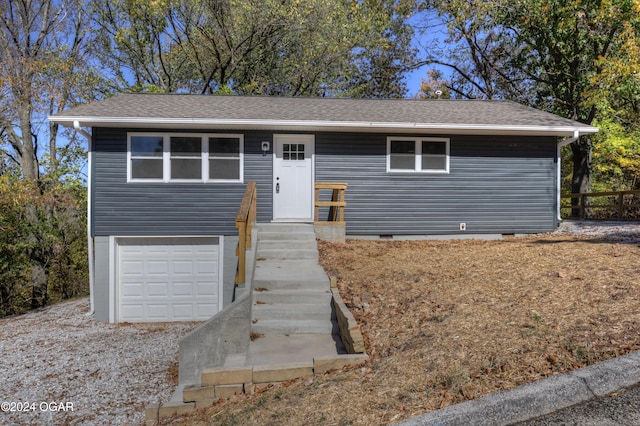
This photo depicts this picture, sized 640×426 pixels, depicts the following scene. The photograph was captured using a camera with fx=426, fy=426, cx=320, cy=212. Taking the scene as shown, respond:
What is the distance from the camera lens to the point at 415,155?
1038cm

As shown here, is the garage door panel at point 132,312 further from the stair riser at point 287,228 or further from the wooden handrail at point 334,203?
the wooden handrail at point 334,203

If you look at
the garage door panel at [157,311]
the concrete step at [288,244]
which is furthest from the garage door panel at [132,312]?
the concrete step at [288,244]

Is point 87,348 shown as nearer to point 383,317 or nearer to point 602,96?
point 383,317

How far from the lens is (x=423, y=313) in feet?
Result: 15.0

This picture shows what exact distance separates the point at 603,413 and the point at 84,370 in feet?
22.6

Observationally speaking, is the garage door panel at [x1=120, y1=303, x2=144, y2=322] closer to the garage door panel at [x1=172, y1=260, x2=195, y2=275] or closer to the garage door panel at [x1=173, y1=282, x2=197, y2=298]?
the garage door panel at [x1=173, y1=282, x2=197, y2=298]

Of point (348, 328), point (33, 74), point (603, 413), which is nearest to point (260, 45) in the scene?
point (33, 74)

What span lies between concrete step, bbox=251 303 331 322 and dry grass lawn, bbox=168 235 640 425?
347 mm

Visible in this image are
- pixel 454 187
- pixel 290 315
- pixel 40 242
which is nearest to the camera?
pixel 290 315

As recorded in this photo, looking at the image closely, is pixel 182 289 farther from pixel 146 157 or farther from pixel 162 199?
pixel 146 157

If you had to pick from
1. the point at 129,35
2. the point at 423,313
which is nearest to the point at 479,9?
the point at 129,35

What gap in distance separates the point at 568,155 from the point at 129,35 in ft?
71.1

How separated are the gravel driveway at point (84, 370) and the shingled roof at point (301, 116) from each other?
4.49 m

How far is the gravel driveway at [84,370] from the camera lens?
5289 millimetres
